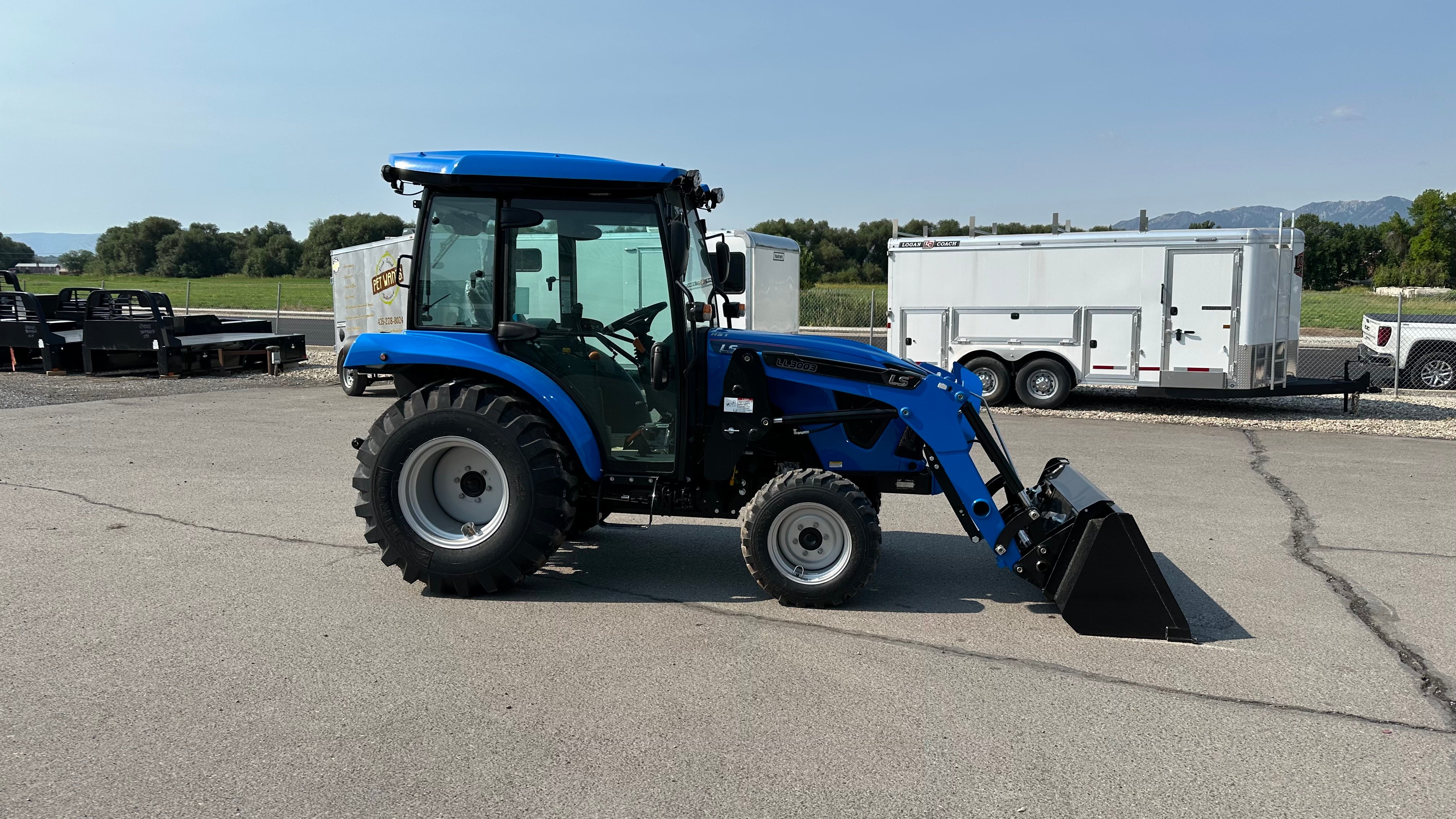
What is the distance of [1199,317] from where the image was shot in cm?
1400

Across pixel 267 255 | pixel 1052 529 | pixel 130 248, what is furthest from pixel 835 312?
pixel 130 248

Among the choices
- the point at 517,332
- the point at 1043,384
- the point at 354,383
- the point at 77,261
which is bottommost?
the point at 354,383

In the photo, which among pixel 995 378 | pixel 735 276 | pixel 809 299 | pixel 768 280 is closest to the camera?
pixel 735 276

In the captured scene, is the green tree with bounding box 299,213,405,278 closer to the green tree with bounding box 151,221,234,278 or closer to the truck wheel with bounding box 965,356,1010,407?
the green tree with bounding box 151,221,234,278

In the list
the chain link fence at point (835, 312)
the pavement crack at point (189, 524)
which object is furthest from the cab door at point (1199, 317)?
the chain link fence at point (835, 312)

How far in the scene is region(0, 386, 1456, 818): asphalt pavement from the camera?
3.45 metres

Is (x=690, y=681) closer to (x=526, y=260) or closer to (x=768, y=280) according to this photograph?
(x=526, y=260)

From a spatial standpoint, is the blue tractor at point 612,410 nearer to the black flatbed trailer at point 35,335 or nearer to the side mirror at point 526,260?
the side mirror at point 526,260

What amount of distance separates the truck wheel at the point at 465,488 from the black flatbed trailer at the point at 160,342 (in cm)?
1440

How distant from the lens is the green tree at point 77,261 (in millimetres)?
81812

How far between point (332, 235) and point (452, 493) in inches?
2912

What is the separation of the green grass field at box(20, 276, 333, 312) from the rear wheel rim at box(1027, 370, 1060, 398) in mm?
36499

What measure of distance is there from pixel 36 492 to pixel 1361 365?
22.5 meters

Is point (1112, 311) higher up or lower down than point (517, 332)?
higher up
